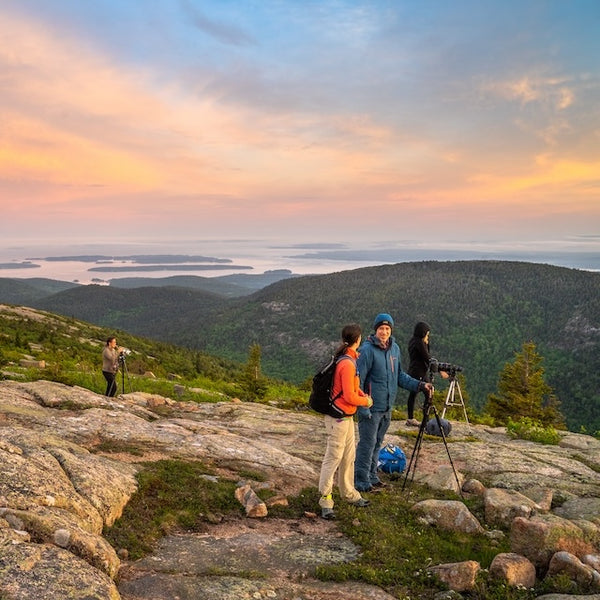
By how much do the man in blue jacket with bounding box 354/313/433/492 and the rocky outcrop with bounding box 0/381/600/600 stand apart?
134 centimetres

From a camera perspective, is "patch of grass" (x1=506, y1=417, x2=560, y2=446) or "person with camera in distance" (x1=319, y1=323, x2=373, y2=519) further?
"patch of grass" (x1=506, y1=417, x2=560, y2=446)

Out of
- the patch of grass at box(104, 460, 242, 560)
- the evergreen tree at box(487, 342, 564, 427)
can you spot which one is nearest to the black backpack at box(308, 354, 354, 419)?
the patch of grass at box(104, 460, 242, 560)

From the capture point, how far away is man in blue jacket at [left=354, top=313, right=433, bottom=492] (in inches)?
374

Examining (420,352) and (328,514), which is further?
(420,352)

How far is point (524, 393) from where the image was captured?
39531 mm

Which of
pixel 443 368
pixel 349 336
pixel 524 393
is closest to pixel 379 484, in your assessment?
pixel 443 368

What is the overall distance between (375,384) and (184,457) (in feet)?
15.0

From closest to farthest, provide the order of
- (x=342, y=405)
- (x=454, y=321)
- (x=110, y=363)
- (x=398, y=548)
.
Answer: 1. (x=398, y=548)
2. (x=342, y=405)
3. (x=110, y=363)
4. (x=454, y=321)

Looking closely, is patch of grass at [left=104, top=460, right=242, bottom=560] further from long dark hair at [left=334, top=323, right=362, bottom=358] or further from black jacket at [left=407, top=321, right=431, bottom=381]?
black jacket at [left=407, top=321, right=431, bottom=381]

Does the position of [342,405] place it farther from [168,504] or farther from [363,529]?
[168,504]

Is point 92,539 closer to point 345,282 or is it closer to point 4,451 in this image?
point 4,451

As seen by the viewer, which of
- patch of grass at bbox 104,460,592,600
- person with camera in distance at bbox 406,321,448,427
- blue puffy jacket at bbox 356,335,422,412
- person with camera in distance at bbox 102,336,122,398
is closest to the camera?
patch of grass at bbox 104,460,592,600

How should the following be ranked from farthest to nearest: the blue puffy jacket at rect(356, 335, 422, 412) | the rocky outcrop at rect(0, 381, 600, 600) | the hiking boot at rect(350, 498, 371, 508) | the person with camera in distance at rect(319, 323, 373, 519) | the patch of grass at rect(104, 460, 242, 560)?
the blue puffy jacket at rect(356, 335, 422, 412) < the hiking boot at rect(350, 498, 371, 508) < the person with camera in distance at rect(319, 323, 373, 519) < the patch of grass at rect(104, 460, 242, 560) < the rocky outcrop at rect(0, 381, 600, 600)

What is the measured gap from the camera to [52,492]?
6.14 metres
